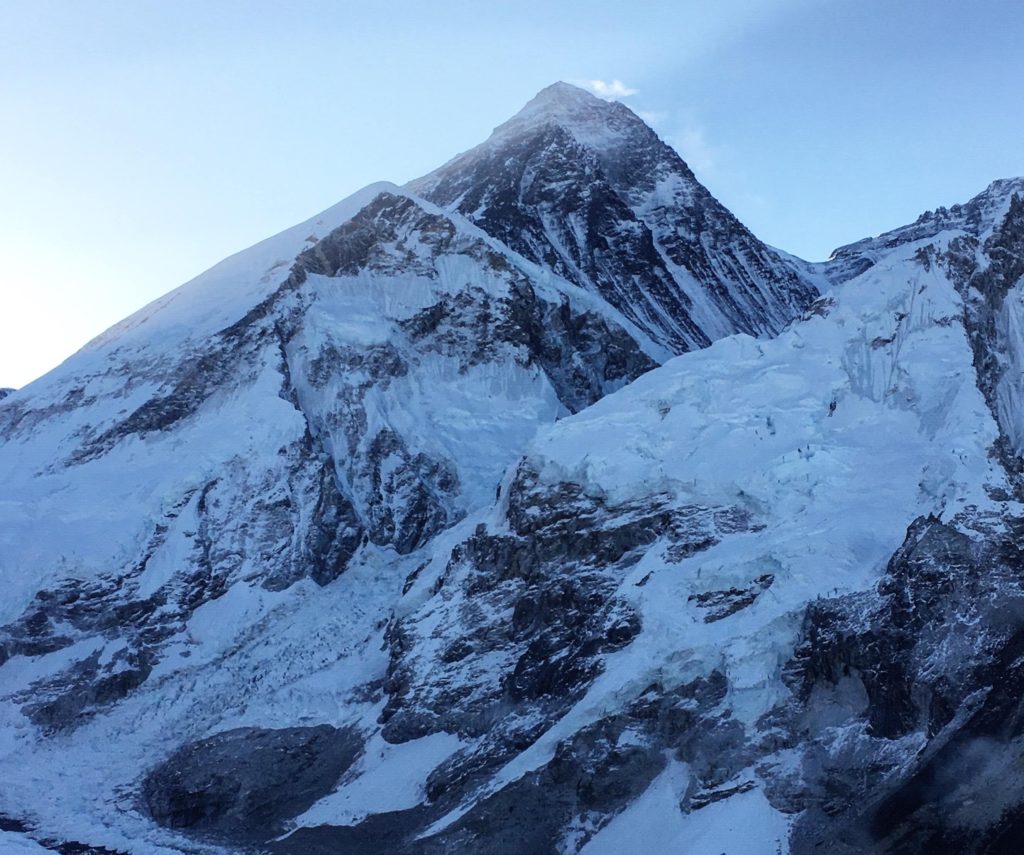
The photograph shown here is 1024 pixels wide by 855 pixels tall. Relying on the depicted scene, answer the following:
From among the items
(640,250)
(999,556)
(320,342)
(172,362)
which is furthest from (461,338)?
(999,556)

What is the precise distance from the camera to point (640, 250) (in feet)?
344

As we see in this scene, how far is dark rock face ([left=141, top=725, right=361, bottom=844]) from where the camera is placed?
49.6 meters

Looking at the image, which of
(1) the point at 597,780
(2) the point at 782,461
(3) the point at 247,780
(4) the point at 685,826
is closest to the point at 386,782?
(3) the point at 247,780

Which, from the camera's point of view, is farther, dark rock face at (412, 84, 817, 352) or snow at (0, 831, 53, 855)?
dark rock face at (412, 84, 817, 352)

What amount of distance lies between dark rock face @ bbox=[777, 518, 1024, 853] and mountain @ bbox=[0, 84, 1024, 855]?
11 cm

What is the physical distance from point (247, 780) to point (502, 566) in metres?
13.8

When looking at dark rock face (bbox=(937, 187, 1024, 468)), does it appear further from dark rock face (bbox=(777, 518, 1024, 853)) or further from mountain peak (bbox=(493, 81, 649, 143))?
mountain peak (bbox=(493, 81, 649, 143))

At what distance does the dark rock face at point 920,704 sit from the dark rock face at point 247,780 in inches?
794

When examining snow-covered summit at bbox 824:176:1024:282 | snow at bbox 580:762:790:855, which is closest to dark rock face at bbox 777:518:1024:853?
snow at bbox 580:762:790:855

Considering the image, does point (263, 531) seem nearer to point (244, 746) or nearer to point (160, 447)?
point (160, 447)

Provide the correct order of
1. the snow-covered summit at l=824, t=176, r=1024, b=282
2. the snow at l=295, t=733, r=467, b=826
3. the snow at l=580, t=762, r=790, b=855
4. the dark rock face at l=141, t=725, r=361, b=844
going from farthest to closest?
1. the snow-covered summit at l=824, t=176, r=1024, b=282
2. the dark rock face at l=141, t=725, r=361, b=844
3. the snow at l=295, t=733, r=467, b=826
4. the snow at l=580, t=762, r=790, b=855

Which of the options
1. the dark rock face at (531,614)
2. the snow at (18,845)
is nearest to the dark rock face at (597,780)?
the dark rock face at (531,614)

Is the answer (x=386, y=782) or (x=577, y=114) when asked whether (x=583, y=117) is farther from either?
(x=386, y=782)

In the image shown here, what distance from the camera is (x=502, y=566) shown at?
55000 mm
